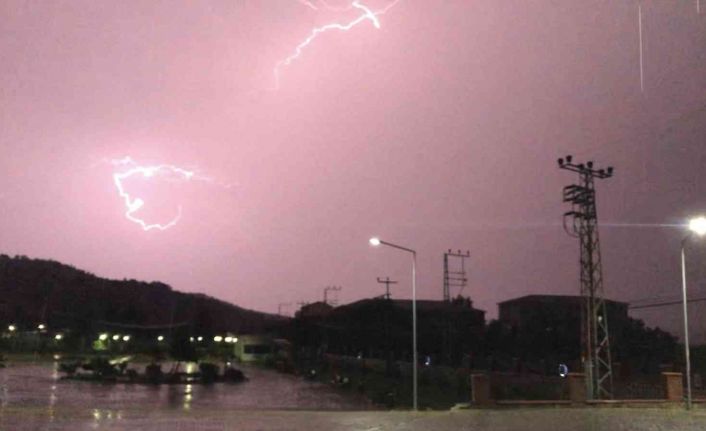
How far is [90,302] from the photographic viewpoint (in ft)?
427

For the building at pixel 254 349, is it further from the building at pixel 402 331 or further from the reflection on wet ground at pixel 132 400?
the reflection on wet ground at pixel 132 400

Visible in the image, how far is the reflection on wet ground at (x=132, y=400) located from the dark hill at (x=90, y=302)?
48.6 m

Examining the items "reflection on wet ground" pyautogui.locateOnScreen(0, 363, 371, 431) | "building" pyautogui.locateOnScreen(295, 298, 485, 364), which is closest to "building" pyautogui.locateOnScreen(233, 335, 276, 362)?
"building" pyautogui.locateOnScreen(295, 298, 485, 364)

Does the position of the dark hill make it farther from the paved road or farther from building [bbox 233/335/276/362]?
the paved road

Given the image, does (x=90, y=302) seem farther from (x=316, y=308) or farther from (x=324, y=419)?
(x=324, y=419)

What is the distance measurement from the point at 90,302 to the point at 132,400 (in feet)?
337

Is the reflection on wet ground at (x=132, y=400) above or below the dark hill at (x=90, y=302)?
below

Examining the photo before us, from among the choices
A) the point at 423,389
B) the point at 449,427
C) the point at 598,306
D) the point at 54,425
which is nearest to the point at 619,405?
the point at 598,306

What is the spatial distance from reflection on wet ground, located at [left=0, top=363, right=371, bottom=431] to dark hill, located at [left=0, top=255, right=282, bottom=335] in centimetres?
4861

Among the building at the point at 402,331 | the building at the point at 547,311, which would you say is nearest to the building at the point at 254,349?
the building at the point at 402,331

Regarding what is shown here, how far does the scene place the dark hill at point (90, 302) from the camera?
4451 inches

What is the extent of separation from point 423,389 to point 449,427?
2530 centimetres

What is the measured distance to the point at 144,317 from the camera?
126m

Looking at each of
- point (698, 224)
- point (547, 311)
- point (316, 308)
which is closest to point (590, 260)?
point (698, 224)
